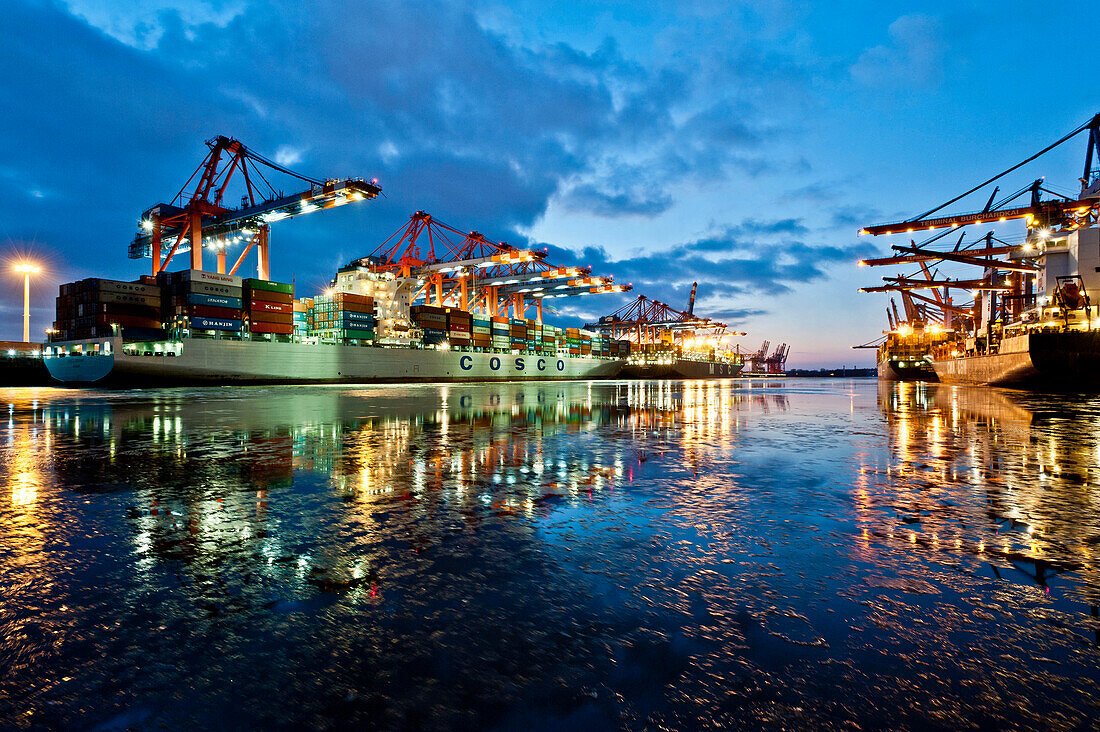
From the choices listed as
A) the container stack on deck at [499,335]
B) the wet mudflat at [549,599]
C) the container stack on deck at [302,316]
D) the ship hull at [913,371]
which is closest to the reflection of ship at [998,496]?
the wet mudflat at [549,599]

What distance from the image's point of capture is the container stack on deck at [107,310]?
38.2 meters

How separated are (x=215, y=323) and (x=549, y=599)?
47964 millimetres

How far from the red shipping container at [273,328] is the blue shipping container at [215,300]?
6.37ft

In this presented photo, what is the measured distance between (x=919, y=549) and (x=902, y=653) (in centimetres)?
150

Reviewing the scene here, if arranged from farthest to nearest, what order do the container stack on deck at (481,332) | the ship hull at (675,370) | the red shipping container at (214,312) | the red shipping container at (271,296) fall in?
the ship hull at (675,370), the container stack on deck at (481,332), the red shipping container at (271,296), the red shipping container at (214,312)

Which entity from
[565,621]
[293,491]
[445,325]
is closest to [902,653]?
[565,621]

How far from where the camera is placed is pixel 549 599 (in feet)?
7.68

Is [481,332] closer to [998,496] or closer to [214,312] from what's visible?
[214,312]

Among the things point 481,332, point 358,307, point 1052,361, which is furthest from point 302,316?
point 1052,361

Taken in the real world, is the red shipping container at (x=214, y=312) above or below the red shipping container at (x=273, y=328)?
above

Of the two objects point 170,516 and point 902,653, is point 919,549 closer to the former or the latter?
point 902,653

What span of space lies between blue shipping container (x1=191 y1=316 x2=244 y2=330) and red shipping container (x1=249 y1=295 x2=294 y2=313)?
5.72 feet

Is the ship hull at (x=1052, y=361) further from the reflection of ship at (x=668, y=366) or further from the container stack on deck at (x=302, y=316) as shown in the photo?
the reflection of ship at (x=668, y=366)

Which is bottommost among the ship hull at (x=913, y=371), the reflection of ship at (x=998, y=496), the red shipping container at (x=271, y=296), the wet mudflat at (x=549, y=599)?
the reflection of ship at (x=998, y=496)
